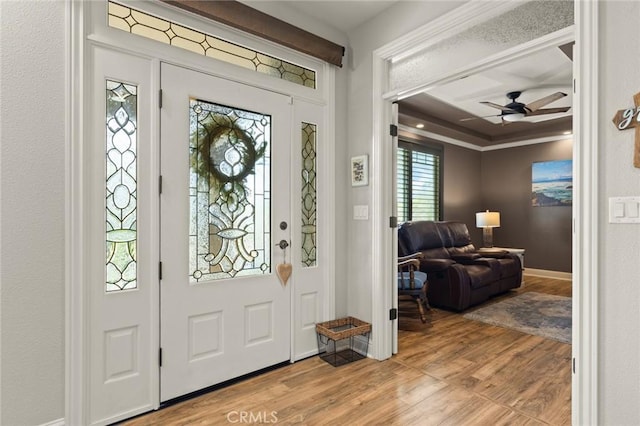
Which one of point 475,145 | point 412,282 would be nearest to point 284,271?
point 412,282

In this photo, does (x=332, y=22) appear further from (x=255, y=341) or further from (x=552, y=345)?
(x=552, y=345)

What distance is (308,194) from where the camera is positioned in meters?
2.84

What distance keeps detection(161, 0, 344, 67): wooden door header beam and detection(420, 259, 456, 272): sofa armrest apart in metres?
2.65

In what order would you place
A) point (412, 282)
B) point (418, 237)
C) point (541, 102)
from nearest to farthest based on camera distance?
point (412, 282), point (541, 102), point (418, 237)

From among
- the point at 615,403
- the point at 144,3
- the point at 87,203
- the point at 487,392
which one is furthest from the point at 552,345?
Answer: the point at 144,3

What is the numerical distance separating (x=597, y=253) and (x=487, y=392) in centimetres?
118

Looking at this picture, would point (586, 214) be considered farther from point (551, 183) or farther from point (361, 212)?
point (551, 183)

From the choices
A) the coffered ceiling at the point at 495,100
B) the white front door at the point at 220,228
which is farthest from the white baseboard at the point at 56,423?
the coffered ceiling at the point at 495,100

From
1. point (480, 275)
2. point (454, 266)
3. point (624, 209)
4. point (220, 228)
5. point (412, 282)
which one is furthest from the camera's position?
point (480, 275)

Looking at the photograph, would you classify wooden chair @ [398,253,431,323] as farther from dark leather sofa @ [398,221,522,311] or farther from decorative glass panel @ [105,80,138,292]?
decorative glass panel @ [105,80,138,292]

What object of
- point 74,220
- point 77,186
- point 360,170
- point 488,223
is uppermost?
point 360,170

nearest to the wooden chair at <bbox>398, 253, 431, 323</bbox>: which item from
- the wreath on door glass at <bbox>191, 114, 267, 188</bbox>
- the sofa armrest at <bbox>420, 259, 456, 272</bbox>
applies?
the sofa armrest at <bbox>420, 259, 456, 272</bbox>

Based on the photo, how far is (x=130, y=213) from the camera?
201 centimetres

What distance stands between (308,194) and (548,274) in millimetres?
5712
